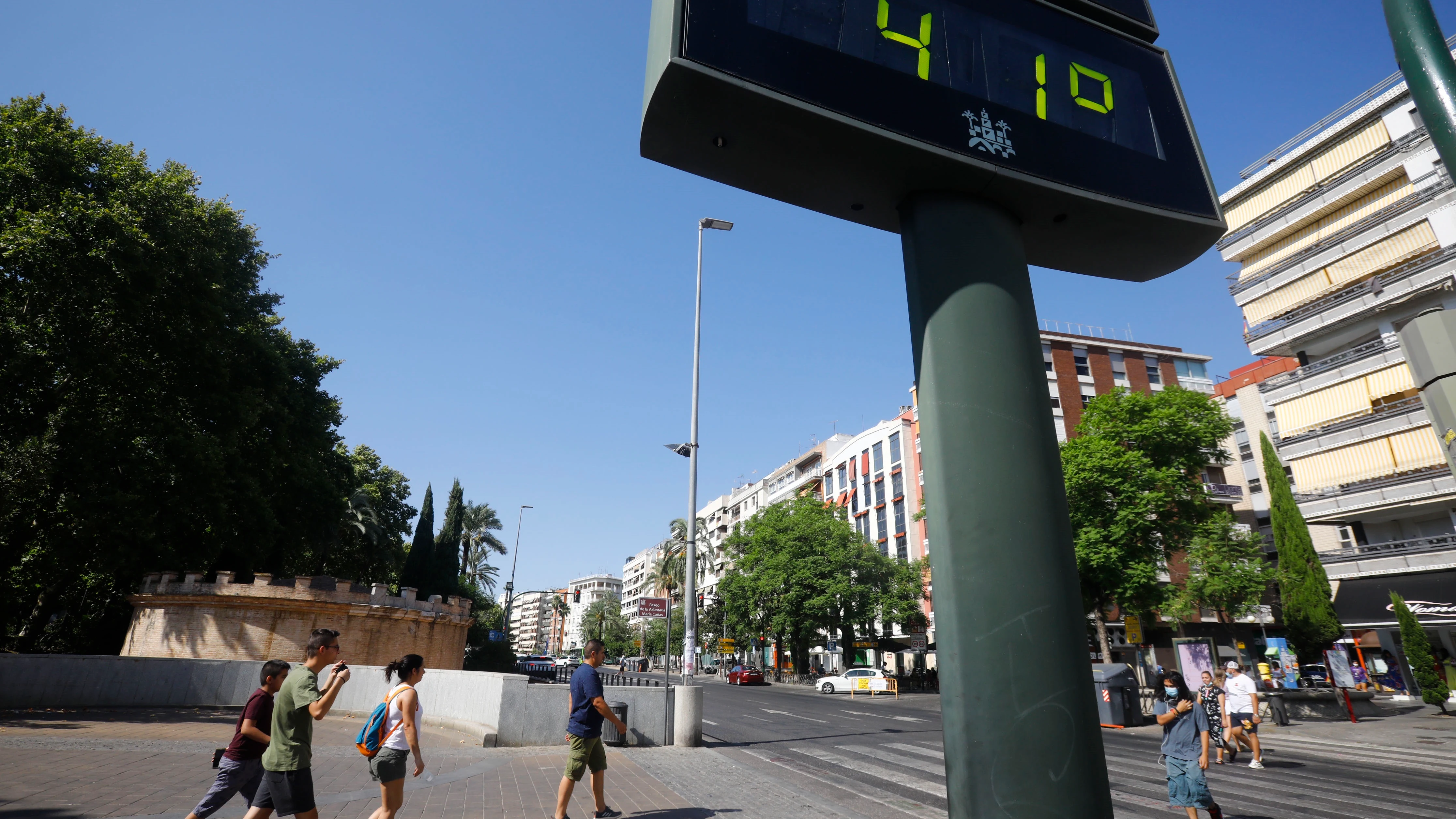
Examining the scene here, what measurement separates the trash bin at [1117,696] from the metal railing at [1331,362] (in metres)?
17.6

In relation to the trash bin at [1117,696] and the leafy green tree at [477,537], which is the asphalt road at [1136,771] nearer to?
the trash bin at [1117,696]

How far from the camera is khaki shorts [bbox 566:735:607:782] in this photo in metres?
6.61

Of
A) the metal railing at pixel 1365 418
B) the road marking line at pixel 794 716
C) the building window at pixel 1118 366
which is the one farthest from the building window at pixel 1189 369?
the road marking line at pixel 794 716

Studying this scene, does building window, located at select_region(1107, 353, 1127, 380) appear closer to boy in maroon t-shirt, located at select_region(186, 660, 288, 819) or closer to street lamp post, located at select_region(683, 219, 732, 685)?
street lamp post, located at select_region(683, 219, 732, 685)

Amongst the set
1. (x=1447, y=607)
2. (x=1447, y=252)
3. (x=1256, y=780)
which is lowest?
(x=1256, y=780)

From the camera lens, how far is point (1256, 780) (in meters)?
10.2

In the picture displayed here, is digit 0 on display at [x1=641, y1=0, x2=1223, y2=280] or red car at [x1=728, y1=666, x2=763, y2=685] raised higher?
digit 0 on display at [x1=641, y1=0, x2=1223, y2=280]

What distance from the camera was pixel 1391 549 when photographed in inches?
1025

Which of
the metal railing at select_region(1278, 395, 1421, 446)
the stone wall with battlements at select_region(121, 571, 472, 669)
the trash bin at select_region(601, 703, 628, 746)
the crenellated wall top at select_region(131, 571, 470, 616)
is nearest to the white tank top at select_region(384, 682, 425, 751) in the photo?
the trash bin at select_region(601, 703, 628, 746)

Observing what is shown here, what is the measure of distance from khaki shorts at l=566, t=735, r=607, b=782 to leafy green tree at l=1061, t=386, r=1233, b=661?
990 inches

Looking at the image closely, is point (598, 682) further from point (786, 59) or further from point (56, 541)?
point (56, 541)

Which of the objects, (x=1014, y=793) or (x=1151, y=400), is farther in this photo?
(x=1151, y=400)

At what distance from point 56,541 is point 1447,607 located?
43.0m

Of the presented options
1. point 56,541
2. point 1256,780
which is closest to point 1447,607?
point 1256,780
